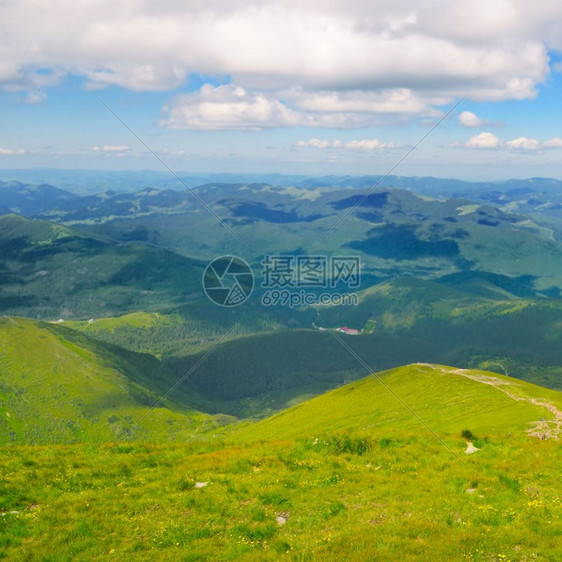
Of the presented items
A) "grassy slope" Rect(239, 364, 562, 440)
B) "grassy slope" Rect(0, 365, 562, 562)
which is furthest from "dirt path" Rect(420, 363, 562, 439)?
"grassy slope" Rect(0, 365, 562, 562)

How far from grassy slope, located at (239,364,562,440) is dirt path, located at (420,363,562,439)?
0.51 m

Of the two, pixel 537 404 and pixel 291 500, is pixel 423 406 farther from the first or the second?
pixel 291 500

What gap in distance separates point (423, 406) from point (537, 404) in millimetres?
24464

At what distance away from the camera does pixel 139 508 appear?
64.0 feet

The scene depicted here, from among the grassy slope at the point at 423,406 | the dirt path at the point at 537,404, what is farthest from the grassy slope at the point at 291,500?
the grassy slope at the point at 423,406

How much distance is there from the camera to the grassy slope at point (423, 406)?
182 feet

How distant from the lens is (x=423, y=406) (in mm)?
82188

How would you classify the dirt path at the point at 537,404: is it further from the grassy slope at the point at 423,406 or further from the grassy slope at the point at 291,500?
the grassy slope at the point at 291,500

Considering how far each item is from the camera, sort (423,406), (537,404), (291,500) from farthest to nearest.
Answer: (423,406) < (537,404) < (291,500)

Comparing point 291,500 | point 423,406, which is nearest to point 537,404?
point 423,406

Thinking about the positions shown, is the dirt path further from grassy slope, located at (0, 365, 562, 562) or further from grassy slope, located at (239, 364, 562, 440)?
grassy slope, located at (0, 365, 562, 562)

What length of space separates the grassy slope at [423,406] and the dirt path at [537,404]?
0.51 meters

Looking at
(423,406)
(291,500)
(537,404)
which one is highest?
(291,500)

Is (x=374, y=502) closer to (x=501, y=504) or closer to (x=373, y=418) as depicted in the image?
(x=501, y=504)
